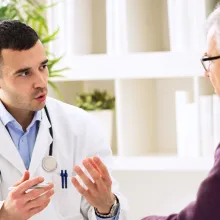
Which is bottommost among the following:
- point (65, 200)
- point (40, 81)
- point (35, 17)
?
point (65, 200)

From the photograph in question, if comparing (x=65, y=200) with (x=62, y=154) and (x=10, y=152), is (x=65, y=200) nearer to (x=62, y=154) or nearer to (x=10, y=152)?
(x=62, y=154)

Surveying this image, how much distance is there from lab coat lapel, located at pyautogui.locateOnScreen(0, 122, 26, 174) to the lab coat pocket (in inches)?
5.7

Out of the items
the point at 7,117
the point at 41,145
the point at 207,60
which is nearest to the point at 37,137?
the point at 41,145

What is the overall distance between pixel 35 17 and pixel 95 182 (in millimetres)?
1374

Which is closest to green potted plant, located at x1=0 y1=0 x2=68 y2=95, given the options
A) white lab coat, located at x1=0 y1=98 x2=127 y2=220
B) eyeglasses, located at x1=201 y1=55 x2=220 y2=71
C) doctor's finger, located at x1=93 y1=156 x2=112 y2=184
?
white lab coat, located at x1=0 y1=98 x2=127 y2=220

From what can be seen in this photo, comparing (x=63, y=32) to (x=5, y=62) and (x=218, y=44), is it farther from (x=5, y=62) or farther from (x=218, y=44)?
(x=218, y=44)

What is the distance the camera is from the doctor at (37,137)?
2344mm

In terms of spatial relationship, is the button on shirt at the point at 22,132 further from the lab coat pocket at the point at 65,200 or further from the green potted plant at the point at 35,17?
the green potted plant at the point at 35,17

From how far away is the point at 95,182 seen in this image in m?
2.07

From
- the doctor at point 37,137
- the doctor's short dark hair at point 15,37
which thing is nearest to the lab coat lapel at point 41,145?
the doctor at point 37,137

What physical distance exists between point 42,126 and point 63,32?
0.91 metres

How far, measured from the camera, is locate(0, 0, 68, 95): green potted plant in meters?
3.10

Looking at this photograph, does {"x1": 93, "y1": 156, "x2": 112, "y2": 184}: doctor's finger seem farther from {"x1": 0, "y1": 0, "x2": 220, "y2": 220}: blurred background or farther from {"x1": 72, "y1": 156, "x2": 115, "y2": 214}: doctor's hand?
{"x1": 0, "y1": 0, "x2": 220, "y2": 220}: blurred background

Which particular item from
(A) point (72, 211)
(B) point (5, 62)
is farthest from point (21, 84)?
(A) point (72, 211)
